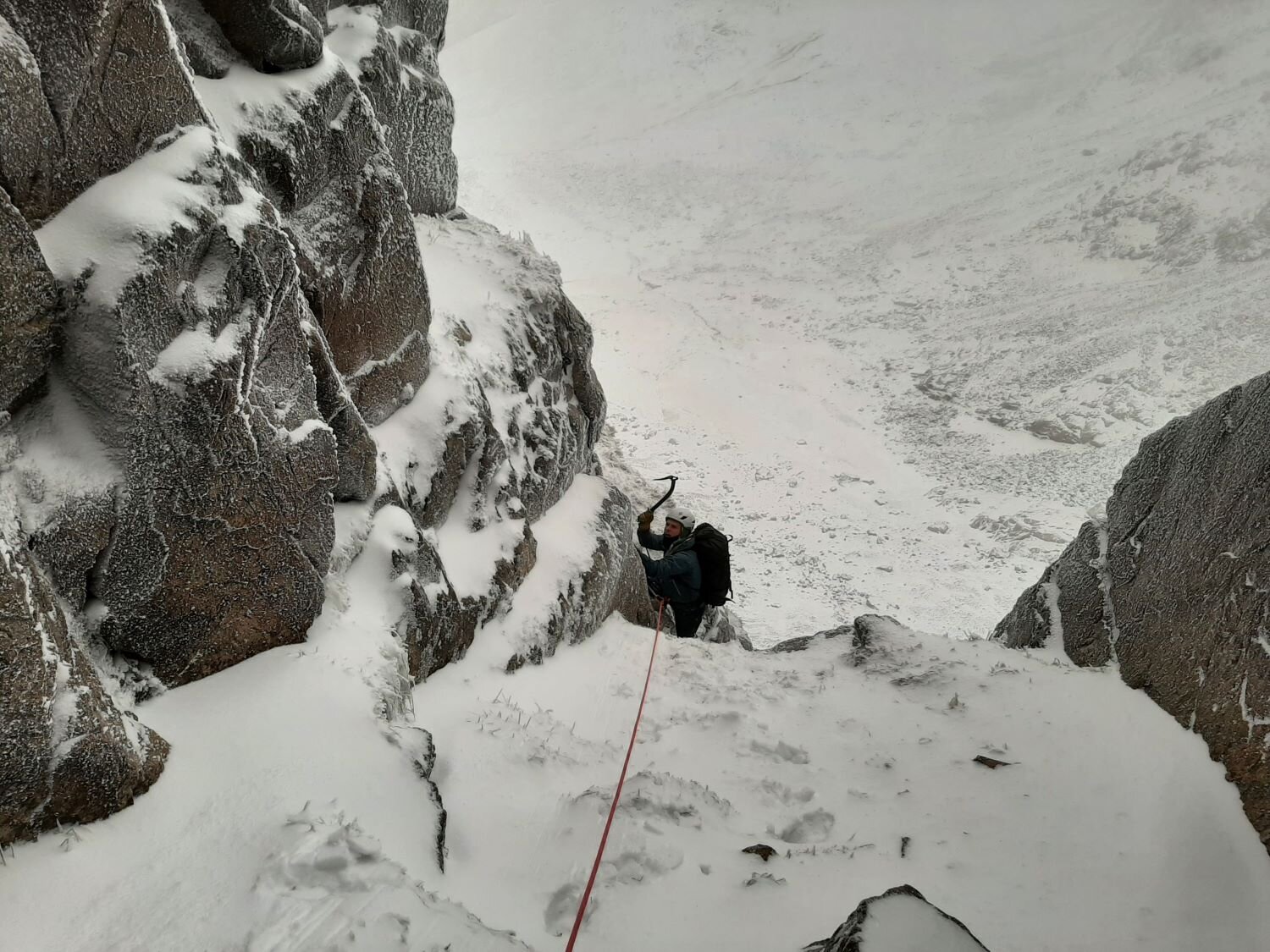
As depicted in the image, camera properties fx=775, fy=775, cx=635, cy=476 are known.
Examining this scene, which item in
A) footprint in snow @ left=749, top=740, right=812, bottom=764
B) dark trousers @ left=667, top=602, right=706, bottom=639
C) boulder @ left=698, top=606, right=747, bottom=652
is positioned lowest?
boulder @ left=698, top=606, right=747, bottom=652

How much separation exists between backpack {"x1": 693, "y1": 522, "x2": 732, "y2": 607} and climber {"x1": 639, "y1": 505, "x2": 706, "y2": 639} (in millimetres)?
83

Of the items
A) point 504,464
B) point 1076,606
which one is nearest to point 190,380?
point 504,464

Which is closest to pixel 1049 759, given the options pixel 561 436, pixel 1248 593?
pixel 1248 593

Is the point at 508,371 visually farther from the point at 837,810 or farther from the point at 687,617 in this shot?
the point at 837,810

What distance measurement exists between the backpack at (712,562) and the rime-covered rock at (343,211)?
4.51 m

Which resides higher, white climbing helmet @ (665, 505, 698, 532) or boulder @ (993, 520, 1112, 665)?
boulder @ (993, 520, 1112, 665)

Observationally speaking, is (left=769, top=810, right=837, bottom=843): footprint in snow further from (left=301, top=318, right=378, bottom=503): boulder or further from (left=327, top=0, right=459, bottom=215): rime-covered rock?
(left=327, top=0, right=459, bottom=215): rime-covered rock

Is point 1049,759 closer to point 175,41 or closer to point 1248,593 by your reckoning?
point 1248,593

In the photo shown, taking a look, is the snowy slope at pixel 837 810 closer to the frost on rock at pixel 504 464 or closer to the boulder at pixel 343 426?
the frost on rock at pixel 504 464

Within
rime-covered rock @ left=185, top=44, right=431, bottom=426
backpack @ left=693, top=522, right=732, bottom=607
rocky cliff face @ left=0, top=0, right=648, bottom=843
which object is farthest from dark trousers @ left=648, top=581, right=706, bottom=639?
rime-covered rock @ left=185, top=44, right=431, bottom=426

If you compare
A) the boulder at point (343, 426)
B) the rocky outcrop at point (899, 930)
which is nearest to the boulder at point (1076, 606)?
the rocky outcrop at point (899, 930)

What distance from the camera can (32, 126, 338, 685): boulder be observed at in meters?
3.70

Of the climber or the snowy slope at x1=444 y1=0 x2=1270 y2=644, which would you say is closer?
the climber

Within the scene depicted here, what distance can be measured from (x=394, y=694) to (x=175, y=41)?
3.99 m
